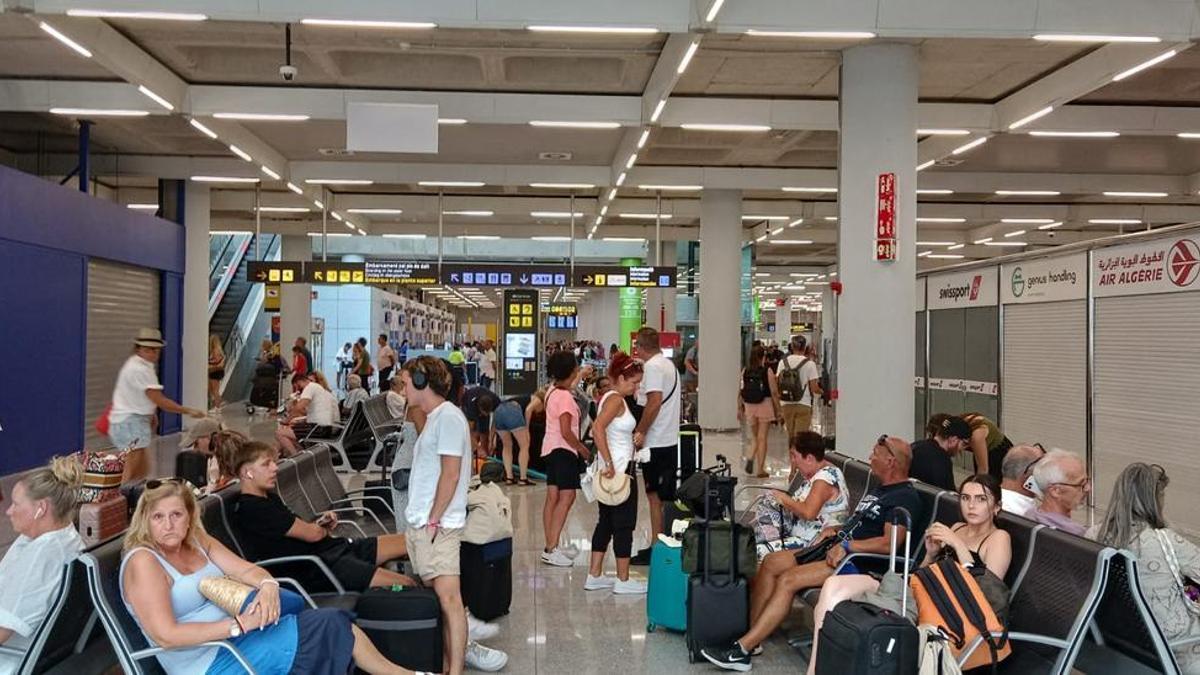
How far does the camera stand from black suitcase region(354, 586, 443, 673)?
4.49m

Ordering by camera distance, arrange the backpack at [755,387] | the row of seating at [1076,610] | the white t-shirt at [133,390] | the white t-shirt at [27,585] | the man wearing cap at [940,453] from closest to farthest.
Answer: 1. the white t-shirt at [27,585]
2. the row of seating at [1076,610]
3. the man wearing cap at [940,453]
4. the white t-shirt at [133,390]
5. the backpack at [755,387]

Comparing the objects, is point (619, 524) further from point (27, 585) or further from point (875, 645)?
point (27, 585)

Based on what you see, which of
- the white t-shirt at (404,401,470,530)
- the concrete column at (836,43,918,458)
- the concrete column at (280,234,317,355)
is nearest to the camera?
the white t-shirt at (404,401,470,530)

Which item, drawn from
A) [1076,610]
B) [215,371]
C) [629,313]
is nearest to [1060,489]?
[1076,610]

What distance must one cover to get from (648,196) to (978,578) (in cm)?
1753

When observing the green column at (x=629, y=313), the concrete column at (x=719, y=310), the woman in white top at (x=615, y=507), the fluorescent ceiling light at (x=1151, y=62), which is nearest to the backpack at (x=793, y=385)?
the fluorescent ceiling light at (x=1151, y=62)

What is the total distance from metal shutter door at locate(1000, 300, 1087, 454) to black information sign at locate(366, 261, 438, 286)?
34.7 ft

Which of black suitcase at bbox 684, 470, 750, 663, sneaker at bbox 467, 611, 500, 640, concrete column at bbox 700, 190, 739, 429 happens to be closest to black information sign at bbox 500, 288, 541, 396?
concrete column at bbox 700, 190, 739, 429

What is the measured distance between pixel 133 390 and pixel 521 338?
16.2 metres

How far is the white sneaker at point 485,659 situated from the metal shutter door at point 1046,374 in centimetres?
762

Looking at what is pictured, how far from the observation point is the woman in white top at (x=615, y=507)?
249 inches

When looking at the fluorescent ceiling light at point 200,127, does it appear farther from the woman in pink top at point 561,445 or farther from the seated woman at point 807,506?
the seated woman at point 807,506

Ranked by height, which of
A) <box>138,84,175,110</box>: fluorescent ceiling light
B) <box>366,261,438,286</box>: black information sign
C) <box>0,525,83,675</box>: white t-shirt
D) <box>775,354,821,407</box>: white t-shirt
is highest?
<box>138,84,175,110</box>: fluorescent ceiling light

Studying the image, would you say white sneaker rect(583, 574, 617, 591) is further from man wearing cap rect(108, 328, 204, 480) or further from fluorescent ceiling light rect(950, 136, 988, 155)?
fluorescent ceiling light rect(950, 136, 988, 155)
